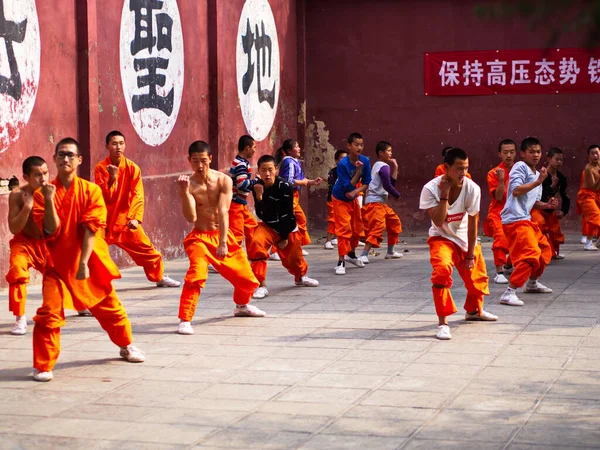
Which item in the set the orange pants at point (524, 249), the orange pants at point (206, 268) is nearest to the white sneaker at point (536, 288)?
the orange pants at point (524, 249)

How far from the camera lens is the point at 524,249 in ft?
30.6

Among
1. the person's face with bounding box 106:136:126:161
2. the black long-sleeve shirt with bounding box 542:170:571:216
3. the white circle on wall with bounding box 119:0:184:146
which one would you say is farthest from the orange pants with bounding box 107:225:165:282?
the black long-sleeve shirt with bounding box 542:170:571:216

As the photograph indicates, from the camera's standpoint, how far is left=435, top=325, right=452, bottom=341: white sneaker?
25.0 feet

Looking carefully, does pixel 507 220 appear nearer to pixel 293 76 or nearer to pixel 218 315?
pixel 218 315

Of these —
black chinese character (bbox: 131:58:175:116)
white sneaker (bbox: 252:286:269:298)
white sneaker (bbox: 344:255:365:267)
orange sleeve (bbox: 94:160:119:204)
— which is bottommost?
white sneaker (bbox: 344:255:365:267)

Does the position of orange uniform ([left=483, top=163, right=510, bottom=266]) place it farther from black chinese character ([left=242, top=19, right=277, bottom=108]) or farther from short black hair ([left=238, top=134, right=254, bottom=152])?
black chinese character ([left=242, top=19, right=277, bottom=108])

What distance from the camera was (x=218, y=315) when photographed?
8867 millimetres

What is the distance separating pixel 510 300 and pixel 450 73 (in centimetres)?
829

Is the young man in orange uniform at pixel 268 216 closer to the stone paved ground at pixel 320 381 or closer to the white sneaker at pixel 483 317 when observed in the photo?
the stone paved ground at pixel 320 381

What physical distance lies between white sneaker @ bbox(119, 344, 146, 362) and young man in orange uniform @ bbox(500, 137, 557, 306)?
3.60m

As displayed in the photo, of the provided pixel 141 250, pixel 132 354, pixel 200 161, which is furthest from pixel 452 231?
pixel 141 250

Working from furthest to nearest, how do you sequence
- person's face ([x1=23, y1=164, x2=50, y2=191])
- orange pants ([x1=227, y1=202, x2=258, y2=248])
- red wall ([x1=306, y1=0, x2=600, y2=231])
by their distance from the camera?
red wall ([x1=306, y1=0, x2=600, y2=231]) < orange pants ([x1=227, y1=202, x2=258, y2=248]) < person's face ([x1=23, y1=164, x2=50, y2=191])

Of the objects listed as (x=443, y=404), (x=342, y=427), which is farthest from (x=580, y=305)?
(x=342, y=427)

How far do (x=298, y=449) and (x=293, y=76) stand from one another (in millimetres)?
12950
